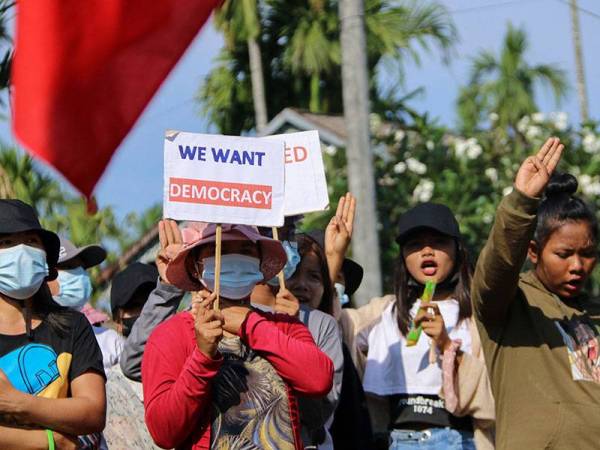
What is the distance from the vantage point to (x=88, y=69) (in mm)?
5387

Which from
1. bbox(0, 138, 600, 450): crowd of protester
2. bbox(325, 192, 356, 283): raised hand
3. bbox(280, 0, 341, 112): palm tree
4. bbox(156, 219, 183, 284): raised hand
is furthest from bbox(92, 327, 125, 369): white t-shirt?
bbox(280, 0, 341, 112): palm tree

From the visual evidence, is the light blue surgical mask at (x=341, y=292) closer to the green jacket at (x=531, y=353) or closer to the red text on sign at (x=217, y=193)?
the green jacket at (x=531, y=353)

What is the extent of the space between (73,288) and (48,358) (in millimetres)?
2156

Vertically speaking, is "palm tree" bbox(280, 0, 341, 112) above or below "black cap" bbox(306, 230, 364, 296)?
above

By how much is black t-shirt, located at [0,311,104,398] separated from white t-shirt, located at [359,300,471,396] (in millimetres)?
1723

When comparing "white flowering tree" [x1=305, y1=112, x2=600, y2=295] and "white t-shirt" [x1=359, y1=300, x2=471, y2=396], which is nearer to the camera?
"white t-shirt" [x1=359, y1=300, x2=471, y2=396]

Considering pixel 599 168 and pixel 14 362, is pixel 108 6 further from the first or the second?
pixel 599 168

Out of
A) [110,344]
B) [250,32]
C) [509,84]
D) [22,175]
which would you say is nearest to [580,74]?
[509,84]

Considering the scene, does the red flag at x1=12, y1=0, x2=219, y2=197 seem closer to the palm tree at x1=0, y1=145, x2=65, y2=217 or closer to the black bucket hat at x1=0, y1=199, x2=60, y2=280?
the black bucket hat at x1=0, y1=199, x2=60, y2=280

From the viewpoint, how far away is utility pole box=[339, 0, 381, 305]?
1052 cm

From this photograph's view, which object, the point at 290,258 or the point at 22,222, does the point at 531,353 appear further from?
the point at 22,222

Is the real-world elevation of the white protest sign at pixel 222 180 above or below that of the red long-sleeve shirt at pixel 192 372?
above

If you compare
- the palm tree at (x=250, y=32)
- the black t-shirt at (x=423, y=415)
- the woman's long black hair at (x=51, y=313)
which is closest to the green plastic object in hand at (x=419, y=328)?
the black t-shirt at (x=423, y=415)

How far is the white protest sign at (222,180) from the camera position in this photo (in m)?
5.64
